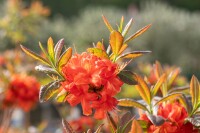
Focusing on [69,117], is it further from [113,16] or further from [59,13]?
[59,13]

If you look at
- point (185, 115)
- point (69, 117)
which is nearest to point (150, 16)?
point (69, 117)

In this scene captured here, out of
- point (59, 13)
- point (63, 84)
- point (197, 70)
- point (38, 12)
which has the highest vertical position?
point (63, 84)

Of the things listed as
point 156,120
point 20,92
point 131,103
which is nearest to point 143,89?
point 131,103

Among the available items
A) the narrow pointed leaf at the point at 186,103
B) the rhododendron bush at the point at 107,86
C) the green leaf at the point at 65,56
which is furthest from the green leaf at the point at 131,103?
the green leaf at the point at 65,56

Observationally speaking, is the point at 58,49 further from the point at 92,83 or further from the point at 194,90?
the point at 194,90

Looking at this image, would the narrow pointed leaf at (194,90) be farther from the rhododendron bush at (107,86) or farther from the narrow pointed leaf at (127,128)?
the narrow pointed leaf at (127,128)

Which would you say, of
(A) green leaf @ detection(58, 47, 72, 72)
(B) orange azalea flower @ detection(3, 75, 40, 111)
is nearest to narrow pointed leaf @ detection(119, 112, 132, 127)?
(A) green leaf @ detection(58, 47, 72, 72)
